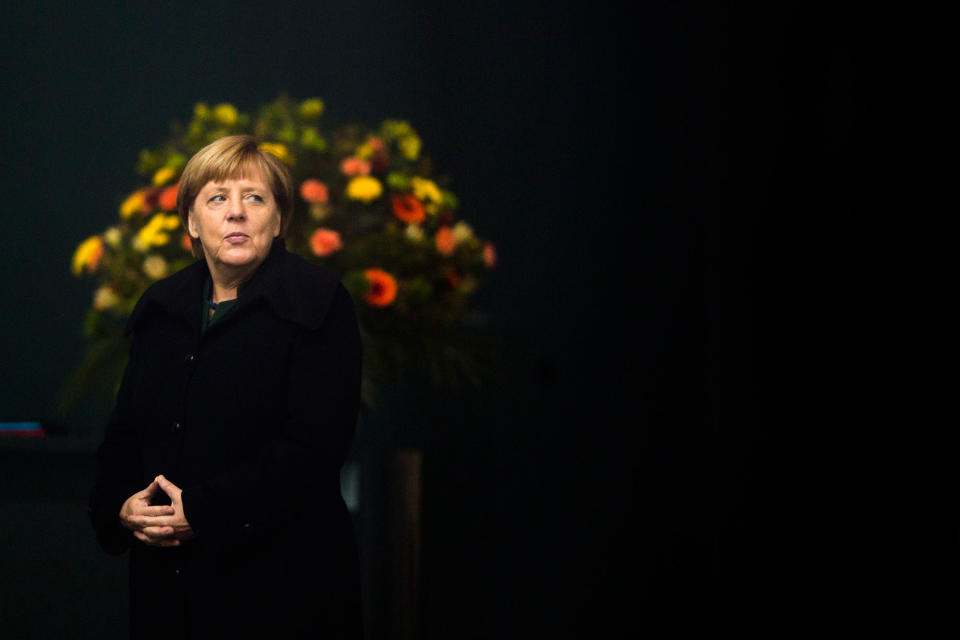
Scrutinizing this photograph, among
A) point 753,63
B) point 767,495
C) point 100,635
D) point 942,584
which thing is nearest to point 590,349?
point 767,495

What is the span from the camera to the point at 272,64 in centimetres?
192

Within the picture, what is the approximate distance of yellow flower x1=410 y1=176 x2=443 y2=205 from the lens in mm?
1280

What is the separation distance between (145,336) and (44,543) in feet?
2.02

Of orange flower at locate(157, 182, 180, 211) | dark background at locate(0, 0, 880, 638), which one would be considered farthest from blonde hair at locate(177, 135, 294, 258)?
dark background at locate(0, 0, 880, 638)

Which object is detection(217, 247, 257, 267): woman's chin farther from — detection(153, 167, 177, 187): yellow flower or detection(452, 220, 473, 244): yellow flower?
detection(452, 220, 473, 244): yellow flower

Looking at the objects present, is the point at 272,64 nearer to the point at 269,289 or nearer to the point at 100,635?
the point at 100,635

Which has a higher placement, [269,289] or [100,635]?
[269,289]

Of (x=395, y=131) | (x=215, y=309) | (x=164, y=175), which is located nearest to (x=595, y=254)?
(x=395, y=131)

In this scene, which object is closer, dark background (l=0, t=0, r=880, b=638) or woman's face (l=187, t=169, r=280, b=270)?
woman's face (l=187, t=169, r=280, b=270)

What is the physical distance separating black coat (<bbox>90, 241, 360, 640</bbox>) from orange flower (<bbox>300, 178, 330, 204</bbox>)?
0.43 metres

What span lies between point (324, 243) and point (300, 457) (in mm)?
506

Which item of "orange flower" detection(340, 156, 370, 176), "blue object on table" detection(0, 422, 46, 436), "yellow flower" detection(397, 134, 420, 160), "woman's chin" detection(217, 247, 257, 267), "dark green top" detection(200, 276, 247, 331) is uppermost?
"yellow flower" detection(397, 134, 420, 160)

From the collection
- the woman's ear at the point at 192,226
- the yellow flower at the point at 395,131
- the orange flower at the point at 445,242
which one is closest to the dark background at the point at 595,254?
the yellow flower at the point at 395,131

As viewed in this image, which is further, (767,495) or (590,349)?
(590,349)
